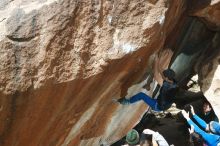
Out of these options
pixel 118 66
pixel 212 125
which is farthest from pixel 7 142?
pixel 212 125

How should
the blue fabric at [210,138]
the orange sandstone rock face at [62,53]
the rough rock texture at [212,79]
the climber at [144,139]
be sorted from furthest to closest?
the climber at [144,139] → the blue fabric at [210,138] → the rough rock texture at [212,79] → the orange sandstone rock face at [62,53]

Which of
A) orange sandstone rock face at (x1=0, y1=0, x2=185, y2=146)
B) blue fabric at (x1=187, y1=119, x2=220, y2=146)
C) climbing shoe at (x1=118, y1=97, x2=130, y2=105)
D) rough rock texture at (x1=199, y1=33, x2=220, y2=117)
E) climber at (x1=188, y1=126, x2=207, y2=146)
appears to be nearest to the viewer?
orange sandstone rock face at (x1=0, y1=0, x2=185, y2=146)

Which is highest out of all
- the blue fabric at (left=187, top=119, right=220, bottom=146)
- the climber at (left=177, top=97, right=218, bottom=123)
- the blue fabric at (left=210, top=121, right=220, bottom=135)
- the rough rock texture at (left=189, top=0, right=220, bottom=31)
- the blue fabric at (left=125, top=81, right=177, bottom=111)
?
the rough rock texture at (left=189, top=0, right=220, bottom=31)

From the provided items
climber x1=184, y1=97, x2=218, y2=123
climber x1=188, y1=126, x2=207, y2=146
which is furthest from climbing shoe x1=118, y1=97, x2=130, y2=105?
climber x1=184, y1=97, x2=218, y2=123

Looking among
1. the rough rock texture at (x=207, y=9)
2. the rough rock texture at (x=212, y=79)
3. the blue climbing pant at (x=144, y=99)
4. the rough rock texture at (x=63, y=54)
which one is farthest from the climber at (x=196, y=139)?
the rough rock texture at (x=63, y=54)

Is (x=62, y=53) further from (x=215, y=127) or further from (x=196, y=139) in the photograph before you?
(x=196, y=139)

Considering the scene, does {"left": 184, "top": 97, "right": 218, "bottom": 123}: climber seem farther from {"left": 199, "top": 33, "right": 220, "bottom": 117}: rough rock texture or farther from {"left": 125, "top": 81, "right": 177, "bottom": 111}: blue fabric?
{"left": 125, "top": 81, "right": 177, "bottom": 111}: blue fabric

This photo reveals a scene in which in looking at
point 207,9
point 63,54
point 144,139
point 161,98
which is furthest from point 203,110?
point 63,54

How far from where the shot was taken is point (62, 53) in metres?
5.57

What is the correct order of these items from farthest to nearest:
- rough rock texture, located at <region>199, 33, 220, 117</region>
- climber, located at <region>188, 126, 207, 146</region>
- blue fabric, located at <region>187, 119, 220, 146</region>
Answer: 1. climber, located at <region>188, 126, 207, 146</region>
2. blue fabric, located at <region>187, 119, 220, 146</region>
3. rough rock texture, located at <region>199, 33, 220, 117</region>

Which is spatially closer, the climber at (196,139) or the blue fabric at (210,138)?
the blue fabric at (210,138)

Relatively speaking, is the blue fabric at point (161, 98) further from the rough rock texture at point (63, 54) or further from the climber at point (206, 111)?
the climber at point (206, 111)

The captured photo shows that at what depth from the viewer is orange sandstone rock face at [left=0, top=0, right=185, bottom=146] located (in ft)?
17.6

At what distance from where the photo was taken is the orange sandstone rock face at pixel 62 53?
5.37 m
